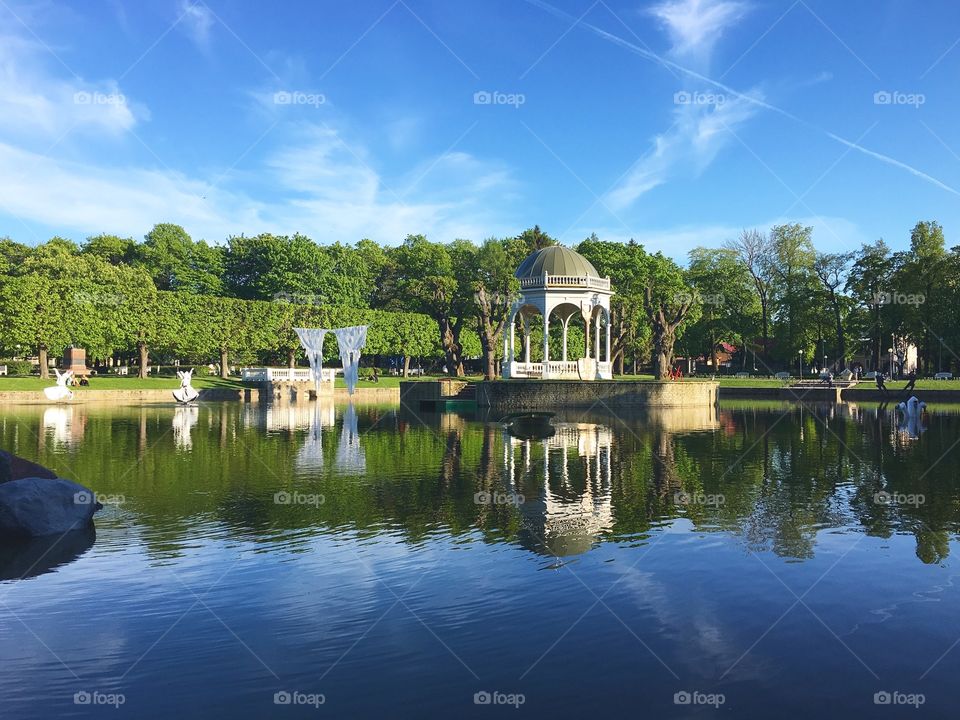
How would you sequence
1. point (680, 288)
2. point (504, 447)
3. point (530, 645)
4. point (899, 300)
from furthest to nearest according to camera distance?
point (680, 288) < point (899, 300) < point (504, 447) < point (530, 645)

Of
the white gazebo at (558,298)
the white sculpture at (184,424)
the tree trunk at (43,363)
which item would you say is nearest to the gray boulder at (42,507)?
the white sculpture at (184,424)

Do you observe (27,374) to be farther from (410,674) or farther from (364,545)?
(410,674)

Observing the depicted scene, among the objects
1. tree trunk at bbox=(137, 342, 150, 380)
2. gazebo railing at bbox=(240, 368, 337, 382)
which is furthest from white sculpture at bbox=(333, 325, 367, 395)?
tree trunk at bbox=(137, 342, 150, 380)

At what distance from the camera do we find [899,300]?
77.8 meters

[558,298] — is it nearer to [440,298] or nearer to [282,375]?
[440,298]

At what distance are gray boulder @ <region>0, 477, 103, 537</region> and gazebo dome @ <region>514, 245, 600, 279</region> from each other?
151 feet

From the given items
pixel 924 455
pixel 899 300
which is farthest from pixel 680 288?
pixel 924 455

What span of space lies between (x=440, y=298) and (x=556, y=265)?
15174 millimetres

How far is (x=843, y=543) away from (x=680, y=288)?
274ft

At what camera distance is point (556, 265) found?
2304 inches

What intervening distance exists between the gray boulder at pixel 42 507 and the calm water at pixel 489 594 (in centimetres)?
58

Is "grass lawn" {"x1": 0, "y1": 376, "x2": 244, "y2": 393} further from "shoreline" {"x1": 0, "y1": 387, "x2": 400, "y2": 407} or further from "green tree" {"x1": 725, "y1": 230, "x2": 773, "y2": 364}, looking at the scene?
"green tree" {"x1": 725, "y1": 230, "x2": 773, "y2": 364}

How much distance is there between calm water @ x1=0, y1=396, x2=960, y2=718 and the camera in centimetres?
718

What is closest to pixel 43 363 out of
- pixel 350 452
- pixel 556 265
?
pixel 556 265
